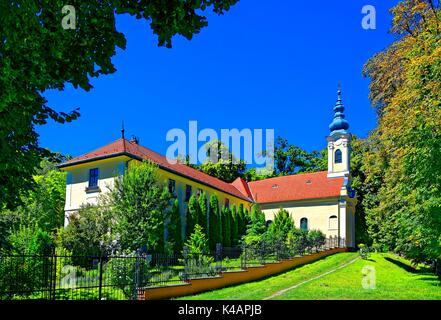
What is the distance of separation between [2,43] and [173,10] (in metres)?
2.73

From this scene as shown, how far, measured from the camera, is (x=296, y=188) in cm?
4281

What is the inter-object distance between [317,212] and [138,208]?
22431 mm

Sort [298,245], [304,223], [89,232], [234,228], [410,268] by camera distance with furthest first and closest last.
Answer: [304,223] < [234,228] < [410,268] < [298,245] < [89,232]

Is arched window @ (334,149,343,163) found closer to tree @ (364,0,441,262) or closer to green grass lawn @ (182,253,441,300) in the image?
green grass lawn @ (182,253,441,300)

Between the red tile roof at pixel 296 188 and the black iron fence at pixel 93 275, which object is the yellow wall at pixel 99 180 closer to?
the black iron fence at pixel 93 275

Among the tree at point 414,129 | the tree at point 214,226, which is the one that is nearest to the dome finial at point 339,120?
the tree at point 214,226

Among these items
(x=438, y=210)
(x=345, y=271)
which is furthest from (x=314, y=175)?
(x=438, y=210)

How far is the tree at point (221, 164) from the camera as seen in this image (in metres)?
49.7

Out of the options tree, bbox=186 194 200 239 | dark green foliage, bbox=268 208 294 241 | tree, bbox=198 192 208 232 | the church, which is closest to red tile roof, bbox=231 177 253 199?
the church

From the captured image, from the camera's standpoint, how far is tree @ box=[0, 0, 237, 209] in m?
Result: 6.25

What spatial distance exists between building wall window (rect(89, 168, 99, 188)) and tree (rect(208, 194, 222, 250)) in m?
8.47

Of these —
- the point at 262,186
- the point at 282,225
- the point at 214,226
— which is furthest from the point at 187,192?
the point at 262,186

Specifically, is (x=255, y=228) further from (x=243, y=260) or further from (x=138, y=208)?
(x=243, y=260)
